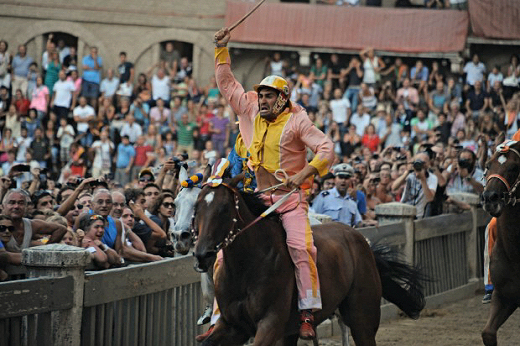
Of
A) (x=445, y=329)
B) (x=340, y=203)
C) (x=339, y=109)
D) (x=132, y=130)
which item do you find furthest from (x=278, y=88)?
(x=339, y=109)

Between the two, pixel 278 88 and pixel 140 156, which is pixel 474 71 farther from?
pixel 278 88

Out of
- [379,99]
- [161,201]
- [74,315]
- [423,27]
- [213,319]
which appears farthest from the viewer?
[423,27]

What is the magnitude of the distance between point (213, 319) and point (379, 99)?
17.3 metres

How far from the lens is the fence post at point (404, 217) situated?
12.5 m

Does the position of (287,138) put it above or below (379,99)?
below

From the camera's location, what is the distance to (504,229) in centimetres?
887

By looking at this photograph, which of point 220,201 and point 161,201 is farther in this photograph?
point 161,201

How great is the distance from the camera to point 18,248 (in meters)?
8.05

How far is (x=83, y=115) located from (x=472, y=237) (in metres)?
10.9

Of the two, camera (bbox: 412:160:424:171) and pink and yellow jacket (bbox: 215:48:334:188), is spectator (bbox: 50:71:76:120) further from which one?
pink and yellow jacket (bbox: 215:48:334:188)

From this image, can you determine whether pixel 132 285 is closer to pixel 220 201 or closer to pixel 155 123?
pixel 220 201

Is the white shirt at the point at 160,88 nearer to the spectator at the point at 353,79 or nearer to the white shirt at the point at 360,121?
the spectator at the point at 353,79

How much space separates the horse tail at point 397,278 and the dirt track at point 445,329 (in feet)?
5.53

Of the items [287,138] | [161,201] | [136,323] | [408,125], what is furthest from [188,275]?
[408,125]
